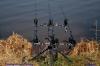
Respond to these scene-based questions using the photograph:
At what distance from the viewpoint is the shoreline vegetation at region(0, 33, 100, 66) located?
143 ft

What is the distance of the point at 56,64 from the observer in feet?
143

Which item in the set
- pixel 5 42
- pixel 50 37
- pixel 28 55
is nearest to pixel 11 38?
pixel 5 42

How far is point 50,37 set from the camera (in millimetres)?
33469

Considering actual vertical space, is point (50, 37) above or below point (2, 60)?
above

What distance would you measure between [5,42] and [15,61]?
690cm

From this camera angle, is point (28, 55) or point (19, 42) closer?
point (28, 55)

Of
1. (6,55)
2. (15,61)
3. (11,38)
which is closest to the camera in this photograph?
(15,61)

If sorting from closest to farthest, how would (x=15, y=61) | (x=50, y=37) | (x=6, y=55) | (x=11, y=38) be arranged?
(x=50, y=37), (x=15, y=61), (x=6, y=55), (x=11, y=38)

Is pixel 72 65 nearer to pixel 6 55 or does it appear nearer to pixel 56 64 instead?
pixel 56 64

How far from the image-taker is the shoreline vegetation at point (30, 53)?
43.6 meters

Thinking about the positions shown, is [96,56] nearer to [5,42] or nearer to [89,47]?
[89,47]

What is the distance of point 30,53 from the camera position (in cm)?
4650

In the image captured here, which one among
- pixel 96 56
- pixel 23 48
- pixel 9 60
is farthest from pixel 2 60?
pixel 96 56

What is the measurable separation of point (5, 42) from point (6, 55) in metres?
3.83
